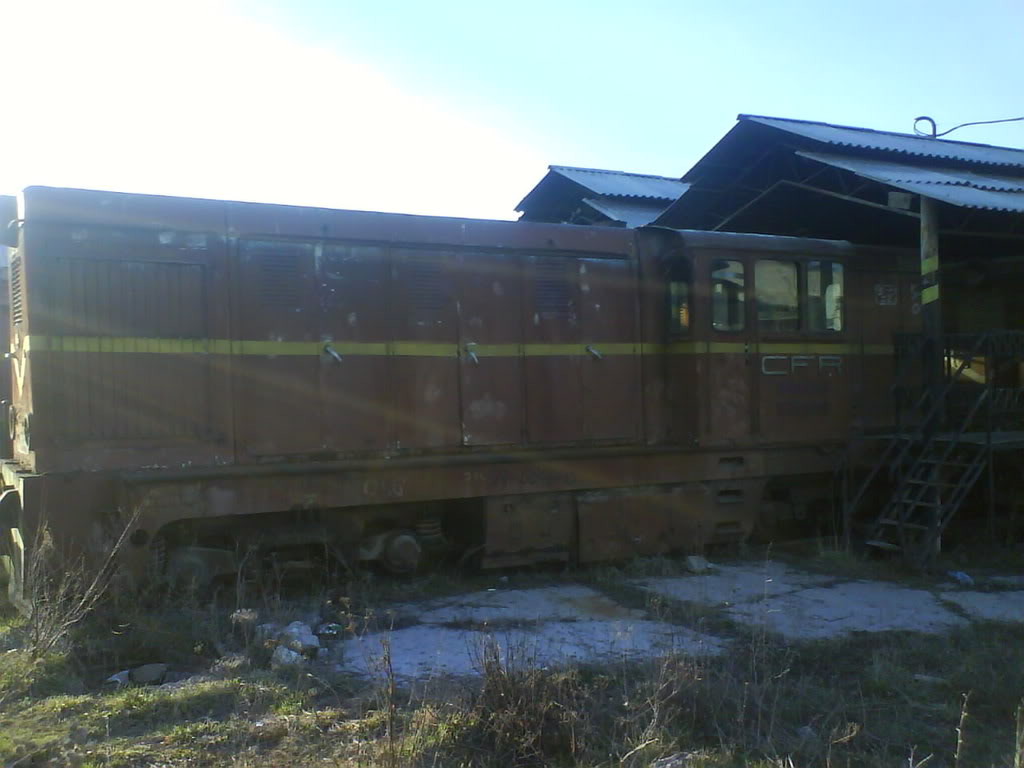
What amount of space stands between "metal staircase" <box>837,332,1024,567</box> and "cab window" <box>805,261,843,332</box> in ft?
2.77

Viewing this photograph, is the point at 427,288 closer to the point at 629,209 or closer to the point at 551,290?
the point at 551,290

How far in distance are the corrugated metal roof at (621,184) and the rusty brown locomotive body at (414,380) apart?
7.96m

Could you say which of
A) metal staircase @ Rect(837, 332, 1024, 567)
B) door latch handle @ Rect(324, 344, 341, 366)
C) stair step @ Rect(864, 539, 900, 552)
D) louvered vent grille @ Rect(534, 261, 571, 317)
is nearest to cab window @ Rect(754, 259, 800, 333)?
metal staircase @ Rect(837, 332, 1024, 567)

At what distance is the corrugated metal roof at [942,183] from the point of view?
8.34m

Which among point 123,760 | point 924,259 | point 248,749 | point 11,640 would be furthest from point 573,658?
point 924,259

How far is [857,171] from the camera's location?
8984 mm

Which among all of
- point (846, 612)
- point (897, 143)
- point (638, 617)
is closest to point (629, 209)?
point (897, 143)

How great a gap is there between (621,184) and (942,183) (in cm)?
951

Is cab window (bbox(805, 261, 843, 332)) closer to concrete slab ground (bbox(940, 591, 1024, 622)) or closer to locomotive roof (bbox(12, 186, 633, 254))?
locomotive roof (bbox(12, 186, 633, 254))

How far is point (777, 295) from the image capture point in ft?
30.7

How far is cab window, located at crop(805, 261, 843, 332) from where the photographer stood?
9.53 m

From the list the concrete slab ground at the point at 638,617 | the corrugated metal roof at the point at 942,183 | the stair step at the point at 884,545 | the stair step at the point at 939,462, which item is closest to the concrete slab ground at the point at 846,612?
the concrete slab ground at the point at 638,617

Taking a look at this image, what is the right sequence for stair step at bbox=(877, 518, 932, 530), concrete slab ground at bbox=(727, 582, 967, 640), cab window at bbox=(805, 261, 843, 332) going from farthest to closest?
cab window at bbox=(805, 261, 843, 332) < stair step at bbox=(877, 518, 932, 530) < concrete slab ground at bbox=(727, 582, 967, 640)

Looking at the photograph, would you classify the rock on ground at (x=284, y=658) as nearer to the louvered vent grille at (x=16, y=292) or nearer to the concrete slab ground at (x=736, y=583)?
the concrete slab ground at (x=736, y=583)
